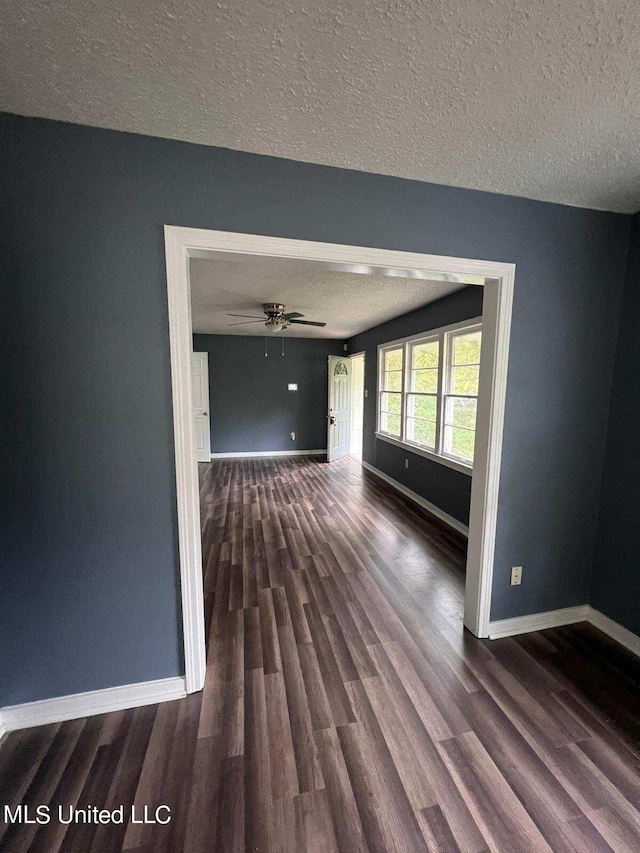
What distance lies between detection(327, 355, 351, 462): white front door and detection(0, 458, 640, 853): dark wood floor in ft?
13.5

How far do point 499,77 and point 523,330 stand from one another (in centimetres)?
112

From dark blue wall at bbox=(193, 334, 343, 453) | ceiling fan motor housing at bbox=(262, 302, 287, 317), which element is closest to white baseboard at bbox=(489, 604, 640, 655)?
ceiling fan motor housing at bbox=(262, 302, 287, 317)

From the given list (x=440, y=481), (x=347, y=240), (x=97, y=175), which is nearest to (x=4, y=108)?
(x=97, y=175)

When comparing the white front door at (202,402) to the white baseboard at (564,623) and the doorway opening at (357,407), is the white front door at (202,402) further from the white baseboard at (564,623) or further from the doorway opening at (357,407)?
the white baseboard at (564,623)

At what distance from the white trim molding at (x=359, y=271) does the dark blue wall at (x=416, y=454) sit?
145 centimetres

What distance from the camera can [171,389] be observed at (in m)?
1.43

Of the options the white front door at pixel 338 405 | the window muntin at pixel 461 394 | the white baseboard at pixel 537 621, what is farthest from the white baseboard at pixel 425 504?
the white baseboard at pixel 537 621

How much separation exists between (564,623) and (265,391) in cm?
568

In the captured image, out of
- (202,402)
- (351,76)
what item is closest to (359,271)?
(351,76)

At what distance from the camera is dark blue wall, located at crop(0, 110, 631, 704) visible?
1274 millimetres

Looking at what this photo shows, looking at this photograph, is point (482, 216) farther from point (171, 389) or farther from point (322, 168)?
point (171, 389)

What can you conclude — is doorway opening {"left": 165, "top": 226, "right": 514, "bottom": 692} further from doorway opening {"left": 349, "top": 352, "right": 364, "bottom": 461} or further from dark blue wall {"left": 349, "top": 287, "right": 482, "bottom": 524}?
doorway opening {"left": 349, "top": 352, "right": 364, "bottom": 461}

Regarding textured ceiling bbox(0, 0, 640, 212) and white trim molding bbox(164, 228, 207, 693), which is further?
white trim molding bbox(164, 228, 207, 693)

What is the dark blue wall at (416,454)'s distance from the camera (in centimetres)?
332
